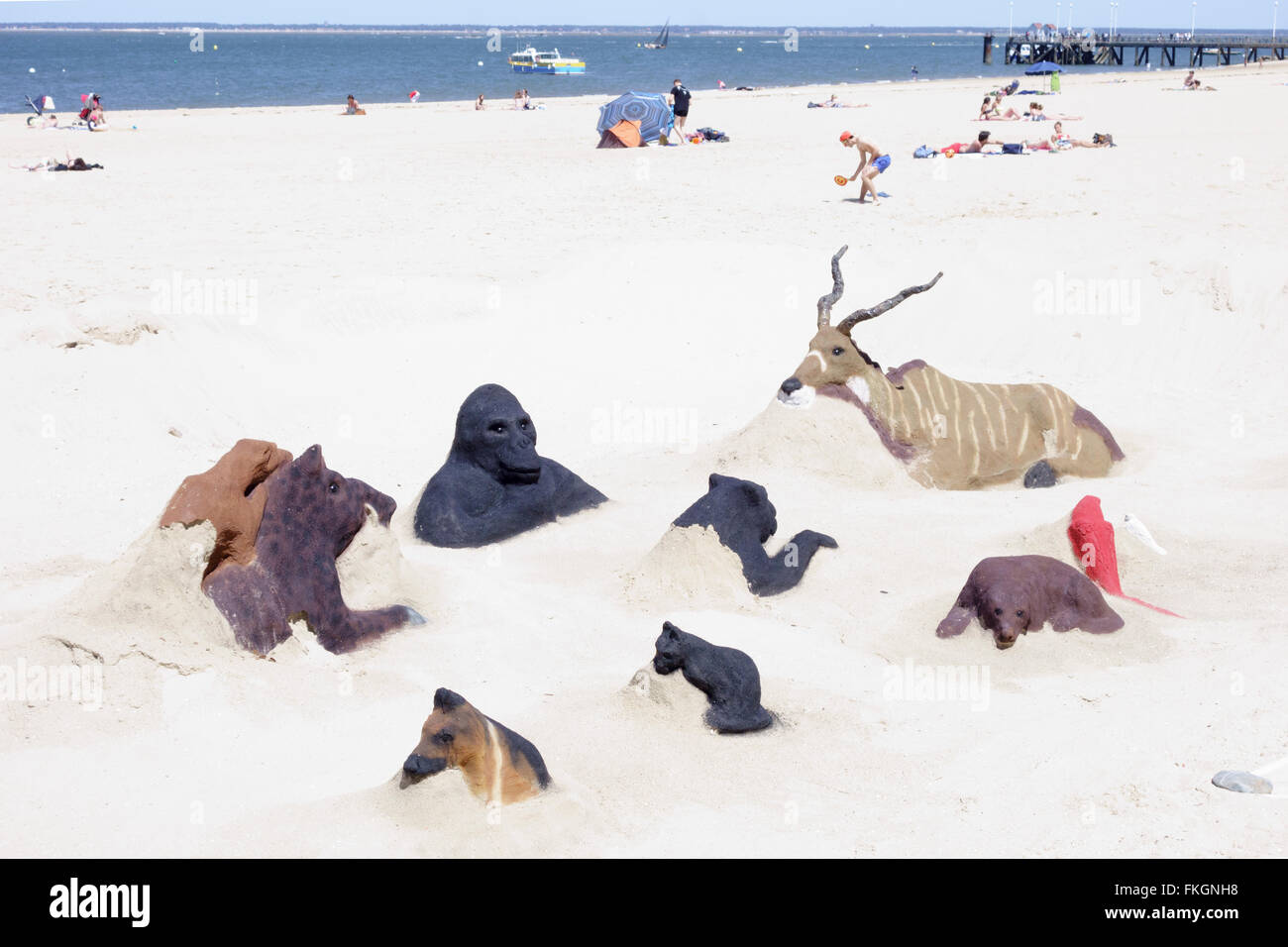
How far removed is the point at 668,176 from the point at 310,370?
1058cm

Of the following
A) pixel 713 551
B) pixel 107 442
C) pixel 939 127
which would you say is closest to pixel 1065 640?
pixel 713 551

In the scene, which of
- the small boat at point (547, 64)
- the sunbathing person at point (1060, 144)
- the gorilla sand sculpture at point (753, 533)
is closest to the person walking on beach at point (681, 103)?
the sunbathing person at point (1060, 144)

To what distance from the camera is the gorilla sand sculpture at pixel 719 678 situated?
5492mm

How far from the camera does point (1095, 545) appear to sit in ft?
23.6

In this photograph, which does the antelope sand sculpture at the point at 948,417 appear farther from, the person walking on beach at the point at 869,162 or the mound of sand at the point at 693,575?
the person walking on beach at the point at 869,162

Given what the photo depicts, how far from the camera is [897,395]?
30.7 ft

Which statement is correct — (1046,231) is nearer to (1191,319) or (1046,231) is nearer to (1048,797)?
(1191,319)

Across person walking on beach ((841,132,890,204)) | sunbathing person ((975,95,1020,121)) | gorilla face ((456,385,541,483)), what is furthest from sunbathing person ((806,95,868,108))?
gorilla face ((456,385,541,483))

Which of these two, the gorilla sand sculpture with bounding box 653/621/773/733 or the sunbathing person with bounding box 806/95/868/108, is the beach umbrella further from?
the gorilla sand sculpture with bounding box 653/621/773/733

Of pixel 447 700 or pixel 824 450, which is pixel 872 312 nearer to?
pixel 824 450

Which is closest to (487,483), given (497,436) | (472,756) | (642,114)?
(497,436)

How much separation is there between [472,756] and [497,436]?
A: 3767mm

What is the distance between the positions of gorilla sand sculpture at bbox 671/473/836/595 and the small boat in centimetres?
6461

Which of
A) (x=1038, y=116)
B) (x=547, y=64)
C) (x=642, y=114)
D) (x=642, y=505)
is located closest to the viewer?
(x=642, y=505)
